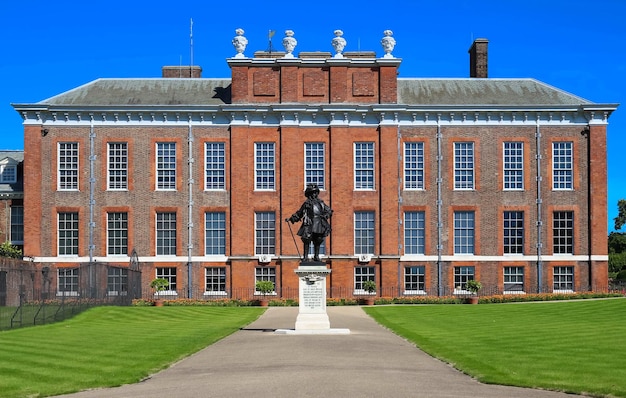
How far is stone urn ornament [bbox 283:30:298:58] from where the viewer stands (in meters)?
54.0

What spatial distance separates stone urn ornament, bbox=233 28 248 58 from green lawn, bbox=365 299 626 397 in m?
19.5

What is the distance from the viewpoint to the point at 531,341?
23.5 metres

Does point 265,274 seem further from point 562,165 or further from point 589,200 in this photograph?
point 589,200

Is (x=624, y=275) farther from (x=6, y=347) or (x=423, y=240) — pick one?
(x=6, y=347)

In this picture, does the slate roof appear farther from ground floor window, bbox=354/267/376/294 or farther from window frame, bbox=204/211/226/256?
ground floor window, bbox=354/267/376/294

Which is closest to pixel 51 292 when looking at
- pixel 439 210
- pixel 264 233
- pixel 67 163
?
pixel 67 163

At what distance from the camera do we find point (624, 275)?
216ft

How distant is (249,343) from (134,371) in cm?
657

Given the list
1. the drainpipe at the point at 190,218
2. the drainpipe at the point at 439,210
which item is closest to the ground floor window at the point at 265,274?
the drainpipe at the point at 190,218

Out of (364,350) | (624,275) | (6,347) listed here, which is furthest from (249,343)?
(624,275)

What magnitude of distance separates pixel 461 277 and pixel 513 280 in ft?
9.96

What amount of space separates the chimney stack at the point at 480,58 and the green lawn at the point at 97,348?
28.6 metres

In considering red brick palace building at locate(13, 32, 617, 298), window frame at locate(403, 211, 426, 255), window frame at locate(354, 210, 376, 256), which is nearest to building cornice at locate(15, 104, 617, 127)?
red brick palace building at locate(13, 32, 617, 298)

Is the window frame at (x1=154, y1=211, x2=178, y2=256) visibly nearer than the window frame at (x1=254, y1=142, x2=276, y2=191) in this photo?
Yes
